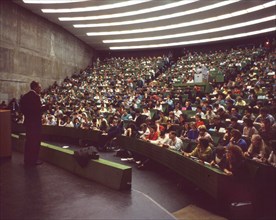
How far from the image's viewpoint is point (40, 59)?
19.7 meters

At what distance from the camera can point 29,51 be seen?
61.1ft

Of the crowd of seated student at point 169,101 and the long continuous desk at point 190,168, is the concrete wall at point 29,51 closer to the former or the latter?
the crowd of seated student at point 169,101

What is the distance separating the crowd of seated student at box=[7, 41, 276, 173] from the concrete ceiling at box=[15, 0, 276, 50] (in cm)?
210

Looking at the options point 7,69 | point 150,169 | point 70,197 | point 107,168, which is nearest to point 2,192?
point 70,197

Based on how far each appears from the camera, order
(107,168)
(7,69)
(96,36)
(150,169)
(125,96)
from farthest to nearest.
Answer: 1. (96,36)
2. (7,69)
3. (125,96)
4. (150,169)
5. (107,168)

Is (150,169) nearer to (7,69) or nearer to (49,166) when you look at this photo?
(49,166)

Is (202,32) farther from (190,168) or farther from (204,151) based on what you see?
(190,168)

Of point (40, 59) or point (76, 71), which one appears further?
point (76, 71)

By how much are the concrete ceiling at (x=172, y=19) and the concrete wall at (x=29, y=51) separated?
72 cm

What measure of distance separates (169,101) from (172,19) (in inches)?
364

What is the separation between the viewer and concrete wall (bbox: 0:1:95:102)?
1675 cm

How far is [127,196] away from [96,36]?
21163 millimetres

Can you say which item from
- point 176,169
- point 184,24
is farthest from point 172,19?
point 176,169

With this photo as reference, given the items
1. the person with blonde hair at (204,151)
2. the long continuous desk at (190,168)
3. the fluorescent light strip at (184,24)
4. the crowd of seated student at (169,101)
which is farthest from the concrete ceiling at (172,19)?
the person with blonde hair at (204,151)
